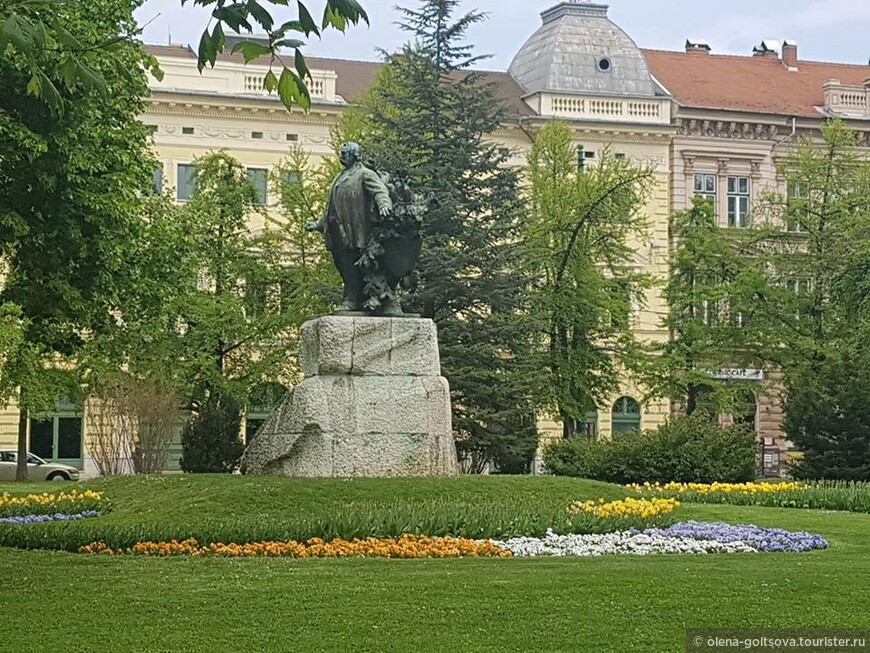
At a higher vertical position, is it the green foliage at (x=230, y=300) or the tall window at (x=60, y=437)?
the green foliage at (x=230, y=300)

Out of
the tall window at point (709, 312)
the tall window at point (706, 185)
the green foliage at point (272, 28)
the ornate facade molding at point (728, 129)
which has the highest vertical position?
the ornate facade molding at point (728, 129)

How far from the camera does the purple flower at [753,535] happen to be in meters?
14.0

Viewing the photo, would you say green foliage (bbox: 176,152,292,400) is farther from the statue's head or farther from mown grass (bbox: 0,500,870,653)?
mown grass (bbox: 0,500,870,653)

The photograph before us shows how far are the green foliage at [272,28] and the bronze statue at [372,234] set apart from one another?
40.6 ft

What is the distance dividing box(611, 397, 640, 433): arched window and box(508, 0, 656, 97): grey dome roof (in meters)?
11.5

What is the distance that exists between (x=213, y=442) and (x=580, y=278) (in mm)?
11310

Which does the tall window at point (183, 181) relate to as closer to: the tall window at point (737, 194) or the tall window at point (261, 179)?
the tall window at point (261, 179)

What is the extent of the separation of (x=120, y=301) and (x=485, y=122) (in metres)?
11.2

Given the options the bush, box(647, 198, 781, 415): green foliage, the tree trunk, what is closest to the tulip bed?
the bush

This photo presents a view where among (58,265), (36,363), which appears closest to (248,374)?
(36,363)

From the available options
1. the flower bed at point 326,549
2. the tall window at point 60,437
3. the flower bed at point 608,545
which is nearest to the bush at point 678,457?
the flower bed at point 608,545

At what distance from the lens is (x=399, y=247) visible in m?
19.1

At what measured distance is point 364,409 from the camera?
17.8m

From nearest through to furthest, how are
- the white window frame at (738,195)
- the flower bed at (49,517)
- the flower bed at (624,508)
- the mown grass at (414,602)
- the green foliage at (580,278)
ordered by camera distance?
the mown grass at (414,602) < the flower bed at (624,508) < the flower bed at (49,517) < the green foliage at (580,278) < the white window frame at (738,195)
